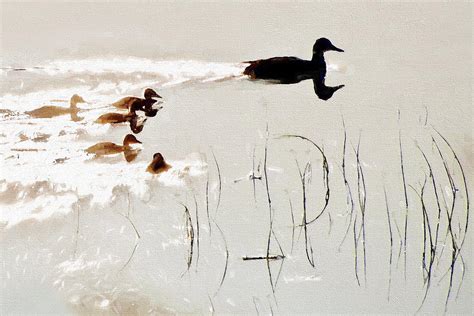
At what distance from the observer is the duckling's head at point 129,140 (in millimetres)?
823

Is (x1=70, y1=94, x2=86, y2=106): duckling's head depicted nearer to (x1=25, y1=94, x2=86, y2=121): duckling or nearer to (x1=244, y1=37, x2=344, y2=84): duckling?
(x1=25, y1=94, x2=86, y2=121): duckling

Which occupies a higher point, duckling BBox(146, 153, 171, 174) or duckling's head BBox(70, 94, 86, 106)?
duckling's head BBox(70, 94, 86, 106)

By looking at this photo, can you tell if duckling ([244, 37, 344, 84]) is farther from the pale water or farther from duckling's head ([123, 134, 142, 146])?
duckling's head ([123, 134, 142, 146])

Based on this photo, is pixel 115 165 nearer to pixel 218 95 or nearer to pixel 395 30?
pixel 218 95

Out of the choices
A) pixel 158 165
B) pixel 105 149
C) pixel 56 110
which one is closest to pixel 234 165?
pixel 158 165

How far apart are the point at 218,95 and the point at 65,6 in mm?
346

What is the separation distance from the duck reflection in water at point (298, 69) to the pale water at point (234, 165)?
0.05 feet

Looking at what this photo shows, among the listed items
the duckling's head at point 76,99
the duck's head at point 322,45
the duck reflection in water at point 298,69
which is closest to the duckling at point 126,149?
the duckling's head at point 76,99

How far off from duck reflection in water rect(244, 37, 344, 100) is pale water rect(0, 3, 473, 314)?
14 millimetres

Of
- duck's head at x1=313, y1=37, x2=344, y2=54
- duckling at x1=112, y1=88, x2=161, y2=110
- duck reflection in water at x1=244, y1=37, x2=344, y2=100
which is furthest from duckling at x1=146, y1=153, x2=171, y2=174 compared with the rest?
duck's head at x1=313, y1=37, x2=344, y2=54

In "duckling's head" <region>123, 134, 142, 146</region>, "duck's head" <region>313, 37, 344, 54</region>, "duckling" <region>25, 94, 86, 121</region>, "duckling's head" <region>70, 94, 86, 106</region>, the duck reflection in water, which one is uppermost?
"duck's head" <region>313, 37, 344, 54</region>

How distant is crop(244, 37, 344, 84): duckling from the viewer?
825mm

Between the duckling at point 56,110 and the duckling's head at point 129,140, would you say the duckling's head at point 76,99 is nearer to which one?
the duckling at point 56,110

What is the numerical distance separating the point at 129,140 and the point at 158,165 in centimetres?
7
